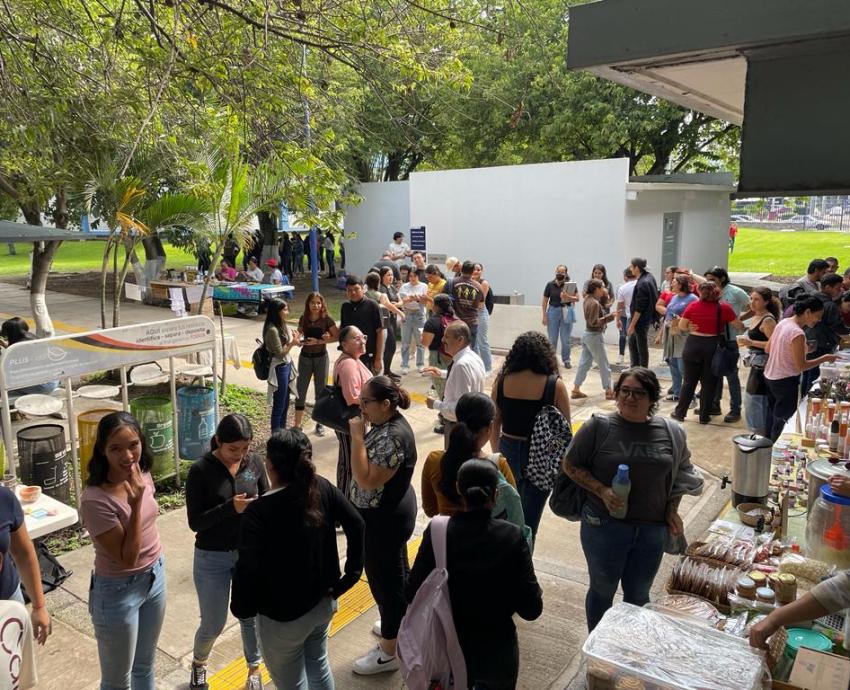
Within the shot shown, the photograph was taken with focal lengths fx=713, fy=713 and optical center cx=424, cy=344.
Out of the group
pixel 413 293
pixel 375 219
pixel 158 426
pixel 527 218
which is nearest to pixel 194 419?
pixel 158 426

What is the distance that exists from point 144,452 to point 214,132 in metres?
6.00

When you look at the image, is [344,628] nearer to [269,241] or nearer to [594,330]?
→ [594,330]

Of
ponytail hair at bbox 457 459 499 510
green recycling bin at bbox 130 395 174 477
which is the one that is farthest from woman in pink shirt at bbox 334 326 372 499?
green recycling bin at bbox 130 395 174 477

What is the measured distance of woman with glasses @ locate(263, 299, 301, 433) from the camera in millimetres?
7520

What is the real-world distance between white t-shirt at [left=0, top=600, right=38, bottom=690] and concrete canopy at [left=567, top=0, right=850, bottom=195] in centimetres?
368

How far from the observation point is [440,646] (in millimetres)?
2830

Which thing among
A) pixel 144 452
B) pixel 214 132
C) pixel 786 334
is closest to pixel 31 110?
pixel 214 132

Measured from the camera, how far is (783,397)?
684 cm

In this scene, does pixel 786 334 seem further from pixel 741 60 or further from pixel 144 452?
pixel 144 452

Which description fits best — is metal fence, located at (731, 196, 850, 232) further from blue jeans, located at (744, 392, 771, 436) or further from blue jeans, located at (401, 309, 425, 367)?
blue jeans, located at (744, 392, 771, 436)

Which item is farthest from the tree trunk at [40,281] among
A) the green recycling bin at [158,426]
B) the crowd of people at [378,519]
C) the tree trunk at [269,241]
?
the tree trunk at [269,241]

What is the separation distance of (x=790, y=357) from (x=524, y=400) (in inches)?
134

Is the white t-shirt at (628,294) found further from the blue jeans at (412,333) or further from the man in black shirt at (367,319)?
the man in black shirt at (367,319)

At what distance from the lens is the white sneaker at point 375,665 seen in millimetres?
4098
